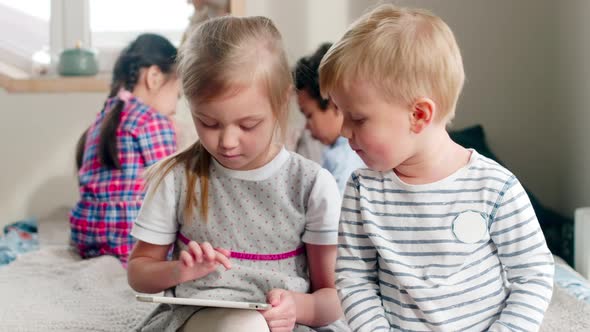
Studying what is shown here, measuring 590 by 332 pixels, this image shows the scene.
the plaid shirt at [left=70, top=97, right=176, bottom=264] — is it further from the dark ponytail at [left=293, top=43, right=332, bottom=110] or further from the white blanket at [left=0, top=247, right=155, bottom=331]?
the dark ponytail at [left=293, top=43, right=332, bottom=110]

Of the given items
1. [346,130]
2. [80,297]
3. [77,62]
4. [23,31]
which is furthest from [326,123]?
[23,31]

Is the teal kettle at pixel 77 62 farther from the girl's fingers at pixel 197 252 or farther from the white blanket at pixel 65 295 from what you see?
the girl's fingers at pixel 197 252

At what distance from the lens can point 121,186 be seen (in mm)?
1978

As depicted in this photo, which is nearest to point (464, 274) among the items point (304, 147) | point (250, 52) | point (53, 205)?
point (250, 52)

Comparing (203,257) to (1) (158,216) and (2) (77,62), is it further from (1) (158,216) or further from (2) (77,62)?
(2) (77,62)

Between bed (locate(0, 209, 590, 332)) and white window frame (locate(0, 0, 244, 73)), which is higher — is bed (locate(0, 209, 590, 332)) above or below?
Answer: below

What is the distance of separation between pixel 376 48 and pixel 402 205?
22 cm

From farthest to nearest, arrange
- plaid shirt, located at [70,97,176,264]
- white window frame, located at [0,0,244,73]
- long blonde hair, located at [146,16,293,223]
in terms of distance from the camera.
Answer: white window frame, located at [0,0,244,73], plaid shirt, located at [70,97,176,264], long blonde hair, located at [146,16,293,223]

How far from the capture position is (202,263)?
1065 millimetres

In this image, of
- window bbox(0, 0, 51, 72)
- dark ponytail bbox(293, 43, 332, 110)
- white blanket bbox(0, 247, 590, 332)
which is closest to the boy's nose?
white blanket bbox(0, 247, 590, 332)

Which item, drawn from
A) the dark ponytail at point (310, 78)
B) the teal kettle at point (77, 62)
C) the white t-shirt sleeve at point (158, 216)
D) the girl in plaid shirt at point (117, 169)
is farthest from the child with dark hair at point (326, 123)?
the teal kettle at point (77, 62)

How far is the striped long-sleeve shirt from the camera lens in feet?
3.32

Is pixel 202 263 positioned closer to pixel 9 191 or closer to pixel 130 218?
pixel 130 218

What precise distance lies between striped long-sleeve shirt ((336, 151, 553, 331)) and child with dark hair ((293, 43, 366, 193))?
2.98 feet
